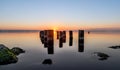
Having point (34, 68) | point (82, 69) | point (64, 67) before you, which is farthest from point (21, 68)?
point (82, 69)

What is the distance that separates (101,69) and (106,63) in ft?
8.00

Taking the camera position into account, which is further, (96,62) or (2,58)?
(96,62)

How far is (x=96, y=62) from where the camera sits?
2278cm

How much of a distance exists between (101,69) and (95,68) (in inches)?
26.9

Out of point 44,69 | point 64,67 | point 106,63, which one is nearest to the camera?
point 44,69

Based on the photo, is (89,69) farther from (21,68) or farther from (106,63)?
(21,68)

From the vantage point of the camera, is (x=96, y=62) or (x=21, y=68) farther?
(x=96, y=62)

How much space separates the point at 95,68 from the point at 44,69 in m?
5.53

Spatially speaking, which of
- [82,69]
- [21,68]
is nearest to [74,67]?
[82,69]

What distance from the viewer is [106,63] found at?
22.0 meters

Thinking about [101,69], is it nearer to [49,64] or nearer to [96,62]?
[96,62]

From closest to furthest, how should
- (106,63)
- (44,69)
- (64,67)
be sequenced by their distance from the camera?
(44,69)
(64,67)
(106,63)

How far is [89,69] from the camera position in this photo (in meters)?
19.8

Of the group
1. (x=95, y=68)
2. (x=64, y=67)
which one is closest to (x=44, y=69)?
(x=64, y=67)
